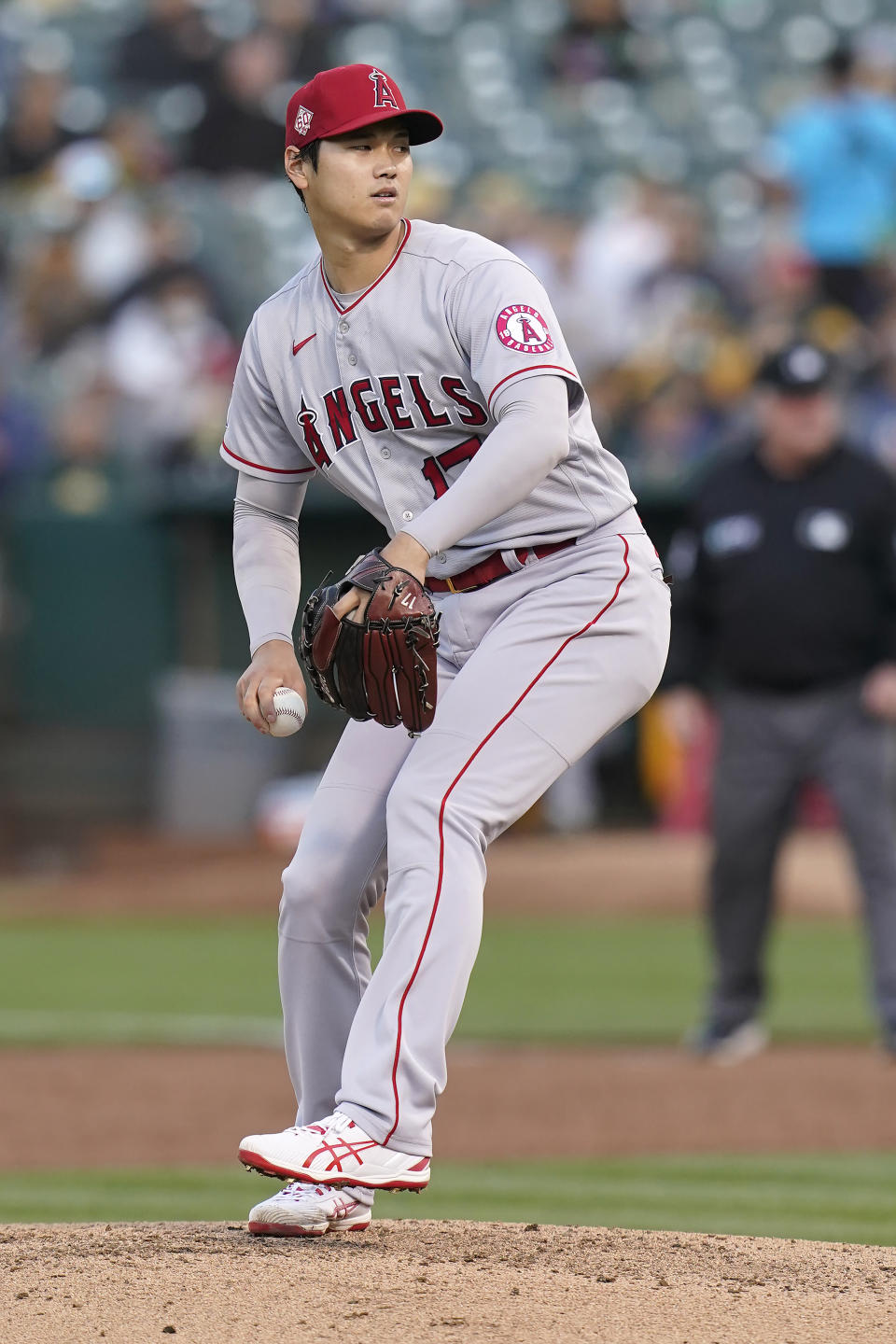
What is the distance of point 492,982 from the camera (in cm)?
963

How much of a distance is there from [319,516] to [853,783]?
6.52 m

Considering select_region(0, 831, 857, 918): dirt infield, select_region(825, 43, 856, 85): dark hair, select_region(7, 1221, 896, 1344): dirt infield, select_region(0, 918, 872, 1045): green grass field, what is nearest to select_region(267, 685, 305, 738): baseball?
select_region(7, 1221, 896, 1344): dirt infield

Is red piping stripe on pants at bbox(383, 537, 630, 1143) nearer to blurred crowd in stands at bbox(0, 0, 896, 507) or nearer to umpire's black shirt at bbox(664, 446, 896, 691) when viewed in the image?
umpire's black shirt at bbox(664, 446, 896, 691)

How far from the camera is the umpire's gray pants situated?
278 inches

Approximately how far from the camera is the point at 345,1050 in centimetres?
349

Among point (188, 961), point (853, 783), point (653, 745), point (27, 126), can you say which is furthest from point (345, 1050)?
point (27, 126)

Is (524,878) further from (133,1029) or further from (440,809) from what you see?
(440,809)

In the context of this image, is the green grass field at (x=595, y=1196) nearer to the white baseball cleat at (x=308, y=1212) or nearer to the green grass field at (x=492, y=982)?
the white baseball cleat at (x=308, y=1212)

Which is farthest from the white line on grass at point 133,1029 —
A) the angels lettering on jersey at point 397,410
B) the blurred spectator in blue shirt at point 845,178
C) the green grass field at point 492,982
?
the blurred spectator in blue shirt at point 845,178

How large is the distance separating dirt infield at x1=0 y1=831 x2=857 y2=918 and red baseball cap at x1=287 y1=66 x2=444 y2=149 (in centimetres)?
810

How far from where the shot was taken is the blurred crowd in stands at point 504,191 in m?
13.5

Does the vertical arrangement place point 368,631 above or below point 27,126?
below

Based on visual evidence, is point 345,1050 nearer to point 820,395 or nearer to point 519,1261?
point 519,1261

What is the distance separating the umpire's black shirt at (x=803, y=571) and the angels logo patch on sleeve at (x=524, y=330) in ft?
12.8
